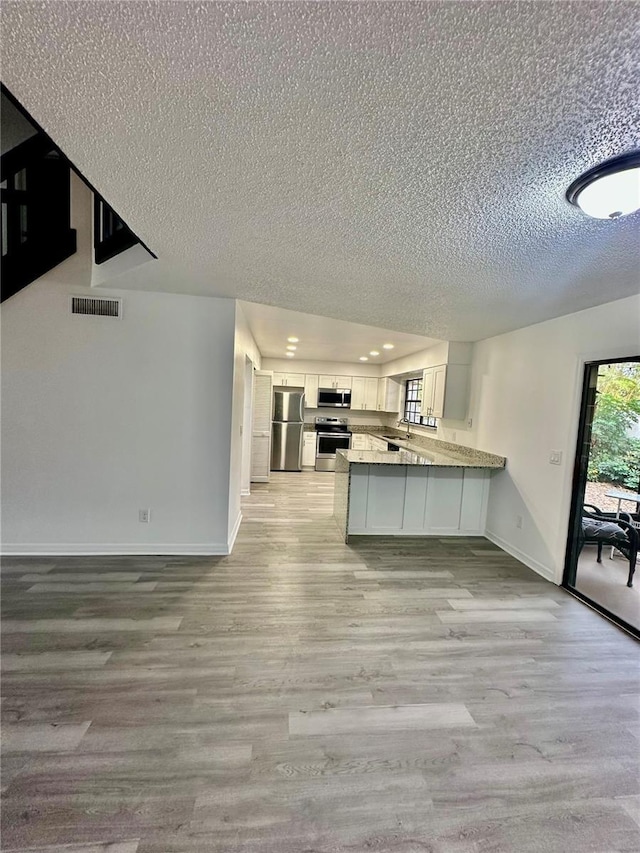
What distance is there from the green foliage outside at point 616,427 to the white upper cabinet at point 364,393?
4.99m

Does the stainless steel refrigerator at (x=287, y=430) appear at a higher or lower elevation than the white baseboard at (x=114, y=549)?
higher

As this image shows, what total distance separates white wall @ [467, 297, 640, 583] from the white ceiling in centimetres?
123

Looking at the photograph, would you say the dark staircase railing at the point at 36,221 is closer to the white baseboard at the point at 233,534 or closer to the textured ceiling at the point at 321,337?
the textured ceiling at the point at 321,337

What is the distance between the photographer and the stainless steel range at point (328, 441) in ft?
24.2

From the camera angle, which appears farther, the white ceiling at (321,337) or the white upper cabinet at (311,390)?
the white upper cabinet at (311,390)

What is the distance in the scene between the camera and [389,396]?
7.45 metres

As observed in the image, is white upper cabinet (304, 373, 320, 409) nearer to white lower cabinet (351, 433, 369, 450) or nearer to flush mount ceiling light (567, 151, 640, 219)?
white lower cabinet (351, 433, 369, 450)

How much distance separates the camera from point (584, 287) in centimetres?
238

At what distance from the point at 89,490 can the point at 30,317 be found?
1.55 m

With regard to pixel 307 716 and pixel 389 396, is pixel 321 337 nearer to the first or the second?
pixel 389 396

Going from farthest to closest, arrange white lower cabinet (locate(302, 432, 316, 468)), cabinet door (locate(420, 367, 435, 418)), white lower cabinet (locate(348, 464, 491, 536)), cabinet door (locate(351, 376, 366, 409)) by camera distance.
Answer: cabinet door (locate(351, 376, 366, 409)) < white lower cabinet (locate(302, 432, 316, 468)) < cabinet door (locate(420, 367, 435, 418)) < white lower cabinet (locate(348, 464, 491, 536))

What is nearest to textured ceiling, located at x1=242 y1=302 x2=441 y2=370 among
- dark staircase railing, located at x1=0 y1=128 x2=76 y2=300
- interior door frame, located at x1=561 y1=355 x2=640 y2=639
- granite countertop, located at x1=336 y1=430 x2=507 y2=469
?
granite countertop, located at x1=336 y1=430 x2=507 y2=469

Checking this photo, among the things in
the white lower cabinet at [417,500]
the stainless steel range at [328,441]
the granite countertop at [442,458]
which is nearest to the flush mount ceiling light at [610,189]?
the granite countertop at [442,458]

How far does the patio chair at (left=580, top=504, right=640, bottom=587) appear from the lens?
9.72 ft
